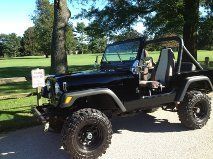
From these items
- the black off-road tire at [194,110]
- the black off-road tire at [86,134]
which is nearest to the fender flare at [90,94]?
the black off-road tire at [86,134]

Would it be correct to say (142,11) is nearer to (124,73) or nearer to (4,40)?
(124,73)

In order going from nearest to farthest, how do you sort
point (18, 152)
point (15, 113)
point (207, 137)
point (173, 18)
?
point (18, 152) < point (207, 137) < point (15, 113) < point (173, 18)

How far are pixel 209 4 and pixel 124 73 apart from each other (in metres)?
14.5

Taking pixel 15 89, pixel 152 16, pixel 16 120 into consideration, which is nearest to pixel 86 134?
pixel 16 120

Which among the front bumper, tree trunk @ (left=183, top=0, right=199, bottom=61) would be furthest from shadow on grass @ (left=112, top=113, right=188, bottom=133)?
tree trunk @ (left=183, top=0, right=199, bottom=61)

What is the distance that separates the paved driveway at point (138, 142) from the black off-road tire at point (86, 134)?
0.70 feet

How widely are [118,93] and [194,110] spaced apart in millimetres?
1908

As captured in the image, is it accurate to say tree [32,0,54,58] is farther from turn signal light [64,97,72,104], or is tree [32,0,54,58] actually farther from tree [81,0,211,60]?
turn signal light [64,97,72,104]

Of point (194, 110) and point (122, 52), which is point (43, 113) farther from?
point (194, 110)

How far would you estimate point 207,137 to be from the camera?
251 inches

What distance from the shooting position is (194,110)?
7.22m

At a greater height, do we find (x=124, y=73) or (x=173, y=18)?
(x=173, y=18)

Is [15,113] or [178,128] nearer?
[178,128]

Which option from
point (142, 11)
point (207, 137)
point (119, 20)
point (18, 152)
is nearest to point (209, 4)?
point (142, 11)
